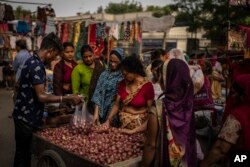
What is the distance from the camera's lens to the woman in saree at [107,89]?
4.59 m

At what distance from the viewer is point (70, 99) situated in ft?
12.8

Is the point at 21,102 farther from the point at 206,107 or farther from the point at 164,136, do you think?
the point at 206,107

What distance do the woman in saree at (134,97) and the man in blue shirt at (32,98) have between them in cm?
56

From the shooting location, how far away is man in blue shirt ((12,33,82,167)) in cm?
375

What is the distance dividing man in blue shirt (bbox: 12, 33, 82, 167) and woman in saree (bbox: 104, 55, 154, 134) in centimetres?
56

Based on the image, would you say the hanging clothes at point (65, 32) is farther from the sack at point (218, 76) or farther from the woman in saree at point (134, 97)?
the woman in saree at point (134, 97)

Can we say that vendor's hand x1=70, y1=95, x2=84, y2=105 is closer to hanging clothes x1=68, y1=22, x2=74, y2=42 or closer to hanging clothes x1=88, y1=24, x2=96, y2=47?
hanging clothes x1=88, y1=24, x2=96, y2=47

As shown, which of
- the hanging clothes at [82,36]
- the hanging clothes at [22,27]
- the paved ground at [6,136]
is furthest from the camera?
the hanging clothes at [22,27]

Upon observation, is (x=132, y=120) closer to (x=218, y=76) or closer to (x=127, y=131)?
(x=127, y=131)

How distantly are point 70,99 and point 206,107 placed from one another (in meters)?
2.36

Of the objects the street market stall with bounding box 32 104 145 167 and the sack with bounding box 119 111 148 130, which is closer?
the street market stall with bounding box 32 104 145 167

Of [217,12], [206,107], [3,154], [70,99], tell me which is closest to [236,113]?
[70,99]

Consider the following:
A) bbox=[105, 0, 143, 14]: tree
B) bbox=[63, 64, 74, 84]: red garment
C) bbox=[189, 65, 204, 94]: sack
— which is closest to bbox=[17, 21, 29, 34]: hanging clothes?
bbox=[63, 64, 74, 84]: red garment

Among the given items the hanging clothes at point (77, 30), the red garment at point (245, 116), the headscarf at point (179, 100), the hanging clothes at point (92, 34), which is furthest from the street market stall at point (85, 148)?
the hanging clothes at point (77, 30)
